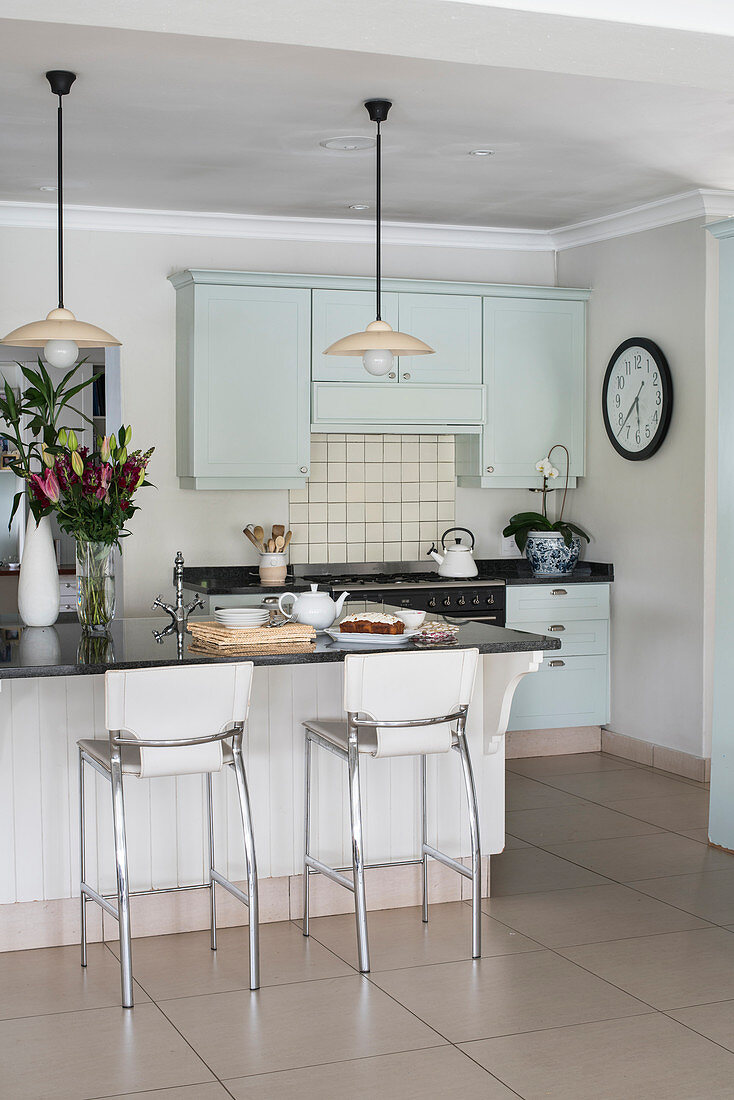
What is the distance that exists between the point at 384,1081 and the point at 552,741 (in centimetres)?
365

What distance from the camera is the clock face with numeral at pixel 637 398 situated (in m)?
5.83

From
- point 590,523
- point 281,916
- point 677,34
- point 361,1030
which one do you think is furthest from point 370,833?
point 590,523

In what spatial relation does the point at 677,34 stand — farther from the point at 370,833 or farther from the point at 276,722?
the point at 370,833

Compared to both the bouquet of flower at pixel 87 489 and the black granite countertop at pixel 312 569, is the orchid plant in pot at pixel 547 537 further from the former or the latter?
the bouquet of flower at pixel 87 489

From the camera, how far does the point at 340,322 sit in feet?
19.6

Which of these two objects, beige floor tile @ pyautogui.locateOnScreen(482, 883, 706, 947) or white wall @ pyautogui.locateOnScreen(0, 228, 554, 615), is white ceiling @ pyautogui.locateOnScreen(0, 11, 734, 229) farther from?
beige floor tile @ pyautogui.locateOnScreen(482, 883, 706, 947)

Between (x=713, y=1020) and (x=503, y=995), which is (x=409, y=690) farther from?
(x=713, y=1020)

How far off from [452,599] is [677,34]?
3.61m

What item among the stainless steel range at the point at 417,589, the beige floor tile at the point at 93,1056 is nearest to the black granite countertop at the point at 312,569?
the stainless steel range at the point at 417,589

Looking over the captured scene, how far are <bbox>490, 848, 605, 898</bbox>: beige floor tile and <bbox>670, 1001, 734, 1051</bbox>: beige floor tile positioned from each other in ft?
3.33

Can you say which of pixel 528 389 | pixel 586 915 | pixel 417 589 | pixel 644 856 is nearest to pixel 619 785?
pixel 644 856

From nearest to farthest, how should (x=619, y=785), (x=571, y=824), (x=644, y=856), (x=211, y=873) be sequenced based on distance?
(x=211, y=873), (x=644, y=856), (x=571, y=824), (x=619, y=785)

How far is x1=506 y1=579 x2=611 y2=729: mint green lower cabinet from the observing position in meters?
6.14

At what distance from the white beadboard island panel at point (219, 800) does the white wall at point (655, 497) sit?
1.99 metres
